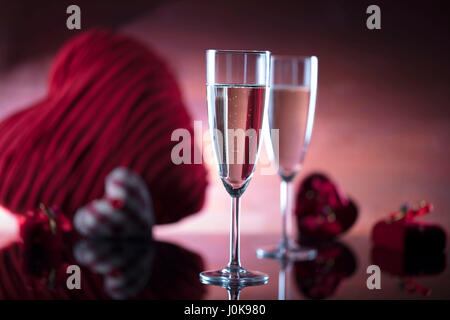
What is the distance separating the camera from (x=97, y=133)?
150cm

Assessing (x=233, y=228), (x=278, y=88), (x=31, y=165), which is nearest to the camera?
(x=233, y=228)

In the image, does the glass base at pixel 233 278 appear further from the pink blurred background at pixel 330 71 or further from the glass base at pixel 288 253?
the pink blurred background at pixel 330 71

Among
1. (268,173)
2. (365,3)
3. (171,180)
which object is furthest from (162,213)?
(365,3)

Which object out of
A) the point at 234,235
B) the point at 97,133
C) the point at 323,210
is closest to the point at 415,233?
the point at 323,210

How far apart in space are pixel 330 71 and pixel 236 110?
749 mm

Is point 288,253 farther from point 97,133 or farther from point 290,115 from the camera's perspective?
point 97,133

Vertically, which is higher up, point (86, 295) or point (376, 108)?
point (376, 108)

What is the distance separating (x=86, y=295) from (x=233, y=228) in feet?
0.68

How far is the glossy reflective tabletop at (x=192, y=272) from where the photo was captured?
2.71ft

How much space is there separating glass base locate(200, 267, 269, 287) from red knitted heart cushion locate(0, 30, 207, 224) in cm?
62

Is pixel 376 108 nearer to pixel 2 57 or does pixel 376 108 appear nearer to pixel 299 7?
pixel 299 7
